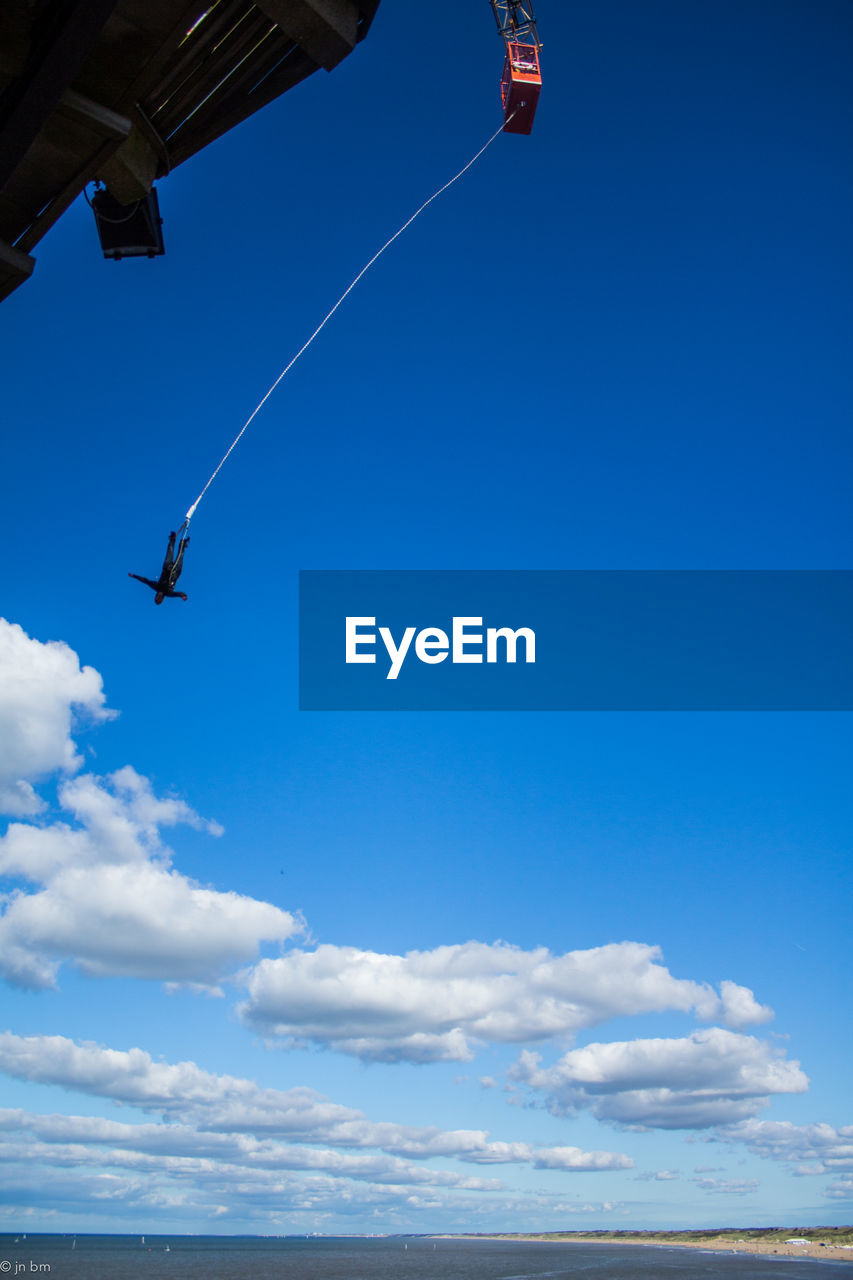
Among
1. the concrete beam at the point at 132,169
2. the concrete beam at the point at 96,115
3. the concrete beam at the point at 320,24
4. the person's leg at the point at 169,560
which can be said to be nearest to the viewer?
the concrete beam at the point at 96,115

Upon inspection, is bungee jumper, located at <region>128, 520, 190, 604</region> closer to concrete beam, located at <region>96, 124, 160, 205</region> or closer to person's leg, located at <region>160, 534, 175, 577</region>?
person's leg, located at <region>160, 534, 175, 577</region>

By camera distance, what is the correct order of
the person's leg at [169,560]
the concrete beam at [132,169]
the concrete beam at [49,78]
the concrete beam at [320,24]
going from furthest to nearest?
1. the person's leg at [169,560]
2. the concrete beam at [132,169]
3. the concrete beam at [320,24]
4. the concrete beam at [49,78]

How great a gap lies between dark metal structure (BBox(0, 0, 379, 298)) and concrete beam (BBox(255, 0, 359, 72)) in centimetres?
1

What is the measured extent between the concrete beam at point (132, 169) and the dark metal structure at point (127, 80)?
2 centimetres

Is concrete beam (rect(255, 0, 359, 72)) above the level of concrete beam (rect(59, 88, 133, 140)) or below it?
above

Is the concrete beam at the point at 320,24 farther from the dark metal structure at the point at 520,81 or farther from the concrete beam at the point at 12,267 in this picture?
the dark metal structure at the point at 520,81

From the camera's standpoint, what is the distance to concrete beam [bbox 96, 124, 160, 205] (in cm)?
1137

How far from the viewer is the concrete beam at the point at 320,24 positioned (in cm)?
971

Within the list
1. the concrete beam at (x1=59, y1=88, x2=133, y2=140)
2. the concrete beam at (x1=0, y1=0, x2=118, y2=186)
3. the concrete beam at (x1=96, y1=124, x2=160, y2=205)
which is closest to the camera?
the concrete beam at (x1=0, y1=0, x2=118, y2=186)

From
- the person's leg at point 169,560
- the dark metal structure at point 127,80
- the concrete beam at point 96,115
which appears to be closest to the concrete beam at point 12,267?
the dark metal structure at point 127,80

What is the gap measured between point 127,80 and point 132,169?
88.3 inches

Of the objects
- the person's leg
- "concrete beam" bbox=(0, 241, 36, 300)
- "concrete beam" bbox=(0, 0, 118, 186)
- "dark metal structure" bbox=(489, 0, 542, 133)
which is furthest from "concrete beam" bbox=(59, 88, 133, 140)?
"dark metal structure" bbox=(489, 0, 542, 133)

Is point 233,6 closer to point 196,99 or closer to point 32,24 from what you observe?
point 196,99

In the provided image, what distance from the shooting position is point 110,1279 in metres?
87.9
